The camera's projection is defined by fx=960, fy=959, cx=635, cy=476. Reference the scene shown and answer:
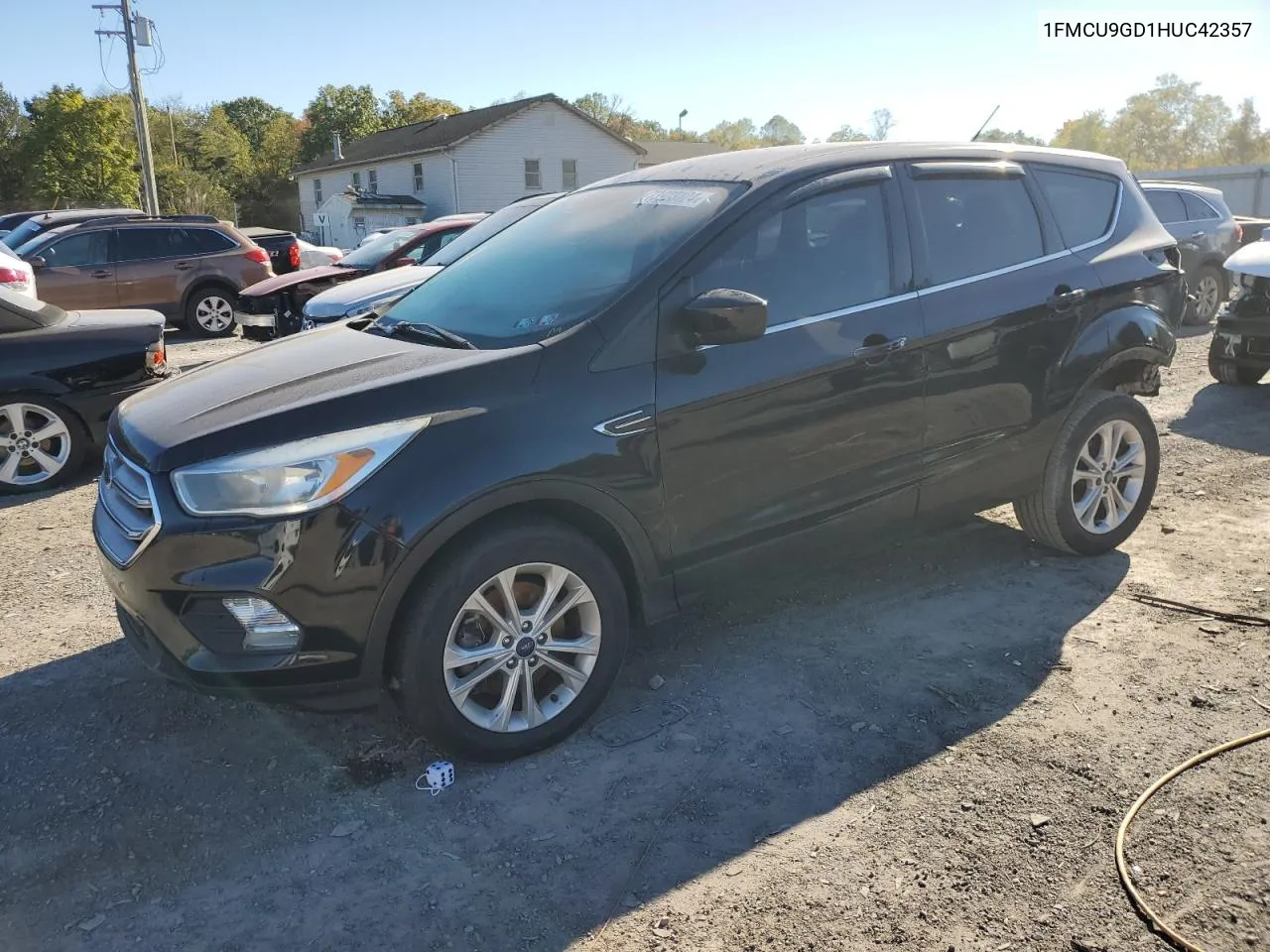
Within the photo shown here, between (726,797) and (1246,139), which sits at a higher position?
(1246,139)

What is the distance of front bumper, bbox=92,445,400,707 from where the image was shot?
2.92 metres

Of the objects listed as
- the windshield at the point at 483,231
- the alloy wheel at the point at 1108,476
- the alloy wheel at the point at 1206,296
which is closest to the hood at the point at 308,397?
the alloy wheel at the point at 1108,476

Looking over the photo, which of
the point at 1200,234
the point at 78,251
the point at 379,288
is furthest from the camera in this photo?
the point at 78,251

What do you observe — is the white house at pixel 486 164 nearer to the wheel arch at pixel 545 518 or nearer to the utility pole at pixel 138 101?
the utility pole at pixel 138 101

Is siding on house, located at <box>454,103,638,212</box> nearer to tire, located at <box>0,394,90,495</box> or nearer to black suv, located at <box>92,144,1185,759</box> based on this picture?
tire, located at <box>0,394,90,495</box>

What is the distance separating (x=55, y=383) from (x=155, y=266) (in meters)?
8.38

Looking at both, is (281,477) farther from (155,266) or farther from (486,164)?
(486,164)

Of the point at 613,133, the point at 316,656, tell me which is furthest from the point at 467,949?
the point at 613,133

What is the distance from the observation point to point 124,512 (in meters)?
3.31

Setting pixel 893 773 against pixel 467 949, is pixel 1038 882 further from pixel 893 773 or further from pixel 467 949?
pixel 467 949

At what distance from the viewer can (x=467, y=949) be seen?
2.53m

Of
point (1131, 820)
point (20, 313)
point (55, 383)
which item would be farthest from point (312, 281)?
point (1131, 820)

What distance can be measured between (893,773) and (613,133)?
38848 millimetres

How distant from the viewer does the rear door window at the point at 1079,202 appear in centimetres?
468
